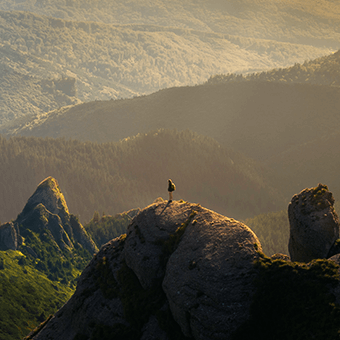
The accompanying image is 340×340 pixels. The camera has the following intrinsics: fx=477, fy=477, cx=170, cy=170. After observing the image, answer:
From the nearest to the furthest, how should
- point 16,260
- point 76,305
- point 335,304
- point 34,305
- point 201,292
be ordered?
point 335,304 → point 201,292 → point 76,305 → point 34,305 → point 16,260

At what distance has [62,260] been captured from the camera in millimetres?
159500

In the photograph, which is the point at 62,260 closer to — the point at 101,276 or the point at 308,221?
the point at 101,276

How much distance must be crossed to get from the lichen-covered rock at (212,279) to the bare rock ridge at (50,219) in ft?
377

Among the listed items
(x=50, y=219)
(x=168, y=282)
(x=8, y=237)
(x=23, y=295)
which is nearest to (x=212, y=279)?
(x=168, y=282)

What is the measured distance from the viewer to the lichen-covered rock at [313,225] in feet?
150

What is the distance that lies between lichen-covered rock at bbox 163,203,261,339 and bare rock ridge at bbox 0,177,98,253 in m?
115

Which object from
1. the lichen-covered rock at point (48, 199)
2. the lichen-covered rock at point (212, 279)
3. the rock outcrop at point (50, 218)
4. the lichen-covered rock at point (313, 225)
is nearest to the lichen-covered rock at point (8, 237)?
the rock outcrop at point (50, 218)

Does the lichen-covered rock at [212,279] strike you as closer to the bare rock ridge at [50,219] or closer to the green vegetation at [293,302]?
the green vegetation at [293,302]

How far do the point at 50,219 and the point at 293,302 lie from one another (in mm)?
132038

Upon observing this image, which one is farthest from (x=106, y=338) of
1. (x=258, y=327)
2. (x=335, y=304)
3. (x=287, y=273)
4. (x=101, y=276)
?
(x=335, y=304)

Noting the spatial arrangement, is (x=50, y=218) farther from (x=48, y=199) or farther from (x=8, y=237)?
(x=8, y=237)

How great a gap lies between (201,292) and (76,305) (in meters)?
16.5

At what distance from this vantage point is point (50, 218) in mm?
162000

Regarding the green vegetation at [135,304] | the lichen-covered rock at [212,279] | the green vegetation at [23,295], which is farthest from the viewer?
the green vegetation at [23,295]
